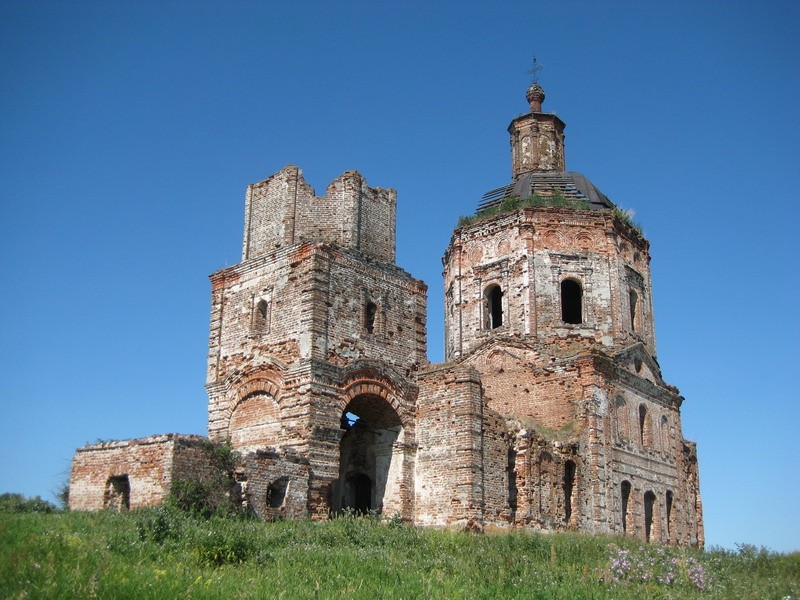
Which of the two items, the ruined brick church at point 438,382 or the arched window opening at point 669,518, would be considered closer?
the ruined brick church at point 438,382

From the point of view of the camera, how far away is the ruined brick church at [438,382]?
15.8 meters

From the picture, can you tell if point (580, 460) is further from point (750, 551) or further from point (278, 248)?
point (278, 248)

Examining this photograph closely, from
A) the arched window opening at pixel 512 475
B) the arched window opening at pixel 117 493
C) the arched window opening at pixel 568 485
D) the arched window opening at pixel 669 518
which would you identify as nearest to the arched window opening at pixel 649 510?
the arched window opening at pixel 669 518

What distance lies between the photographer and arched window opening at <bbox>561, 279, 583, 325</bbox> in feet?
77.9

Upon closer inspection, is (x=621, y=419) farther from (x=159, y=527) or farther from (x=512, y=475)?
(x=159, y=527)

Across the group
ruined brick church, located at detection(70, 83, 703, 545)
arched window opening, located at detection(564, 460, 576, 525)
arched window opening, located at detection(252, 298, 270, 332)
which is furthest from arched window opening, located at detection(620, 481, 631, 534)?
arched window opening, located at detection(252, 298, 270, 332)

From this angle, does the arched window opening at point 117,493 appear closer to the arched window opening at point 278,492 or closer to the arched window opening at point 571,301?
the arched window opening at point 278,492

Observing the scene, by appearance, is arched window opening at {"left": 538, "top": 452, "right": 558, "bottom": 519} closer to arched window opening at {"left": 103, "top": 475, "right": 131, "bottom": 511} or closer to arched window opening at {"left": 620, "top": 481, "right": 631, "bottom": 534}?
arched window opening at {"left": 620, "top": 481, "right": 631, "bottom": 534}

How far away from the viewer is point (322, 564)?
33.9 ft

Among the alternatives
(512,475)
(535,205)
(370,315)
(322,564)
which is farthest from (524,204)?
(322,564)

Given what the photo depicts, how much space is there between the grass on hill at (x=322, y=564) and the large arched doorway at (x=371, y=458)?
3.50 m

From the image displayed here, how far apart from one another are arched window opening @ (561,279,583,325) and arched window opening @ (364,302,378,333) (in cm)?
752

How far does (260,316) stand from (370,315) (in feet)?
7.30

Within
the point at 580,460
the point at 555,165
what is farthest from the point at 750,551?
the point at 555,165
